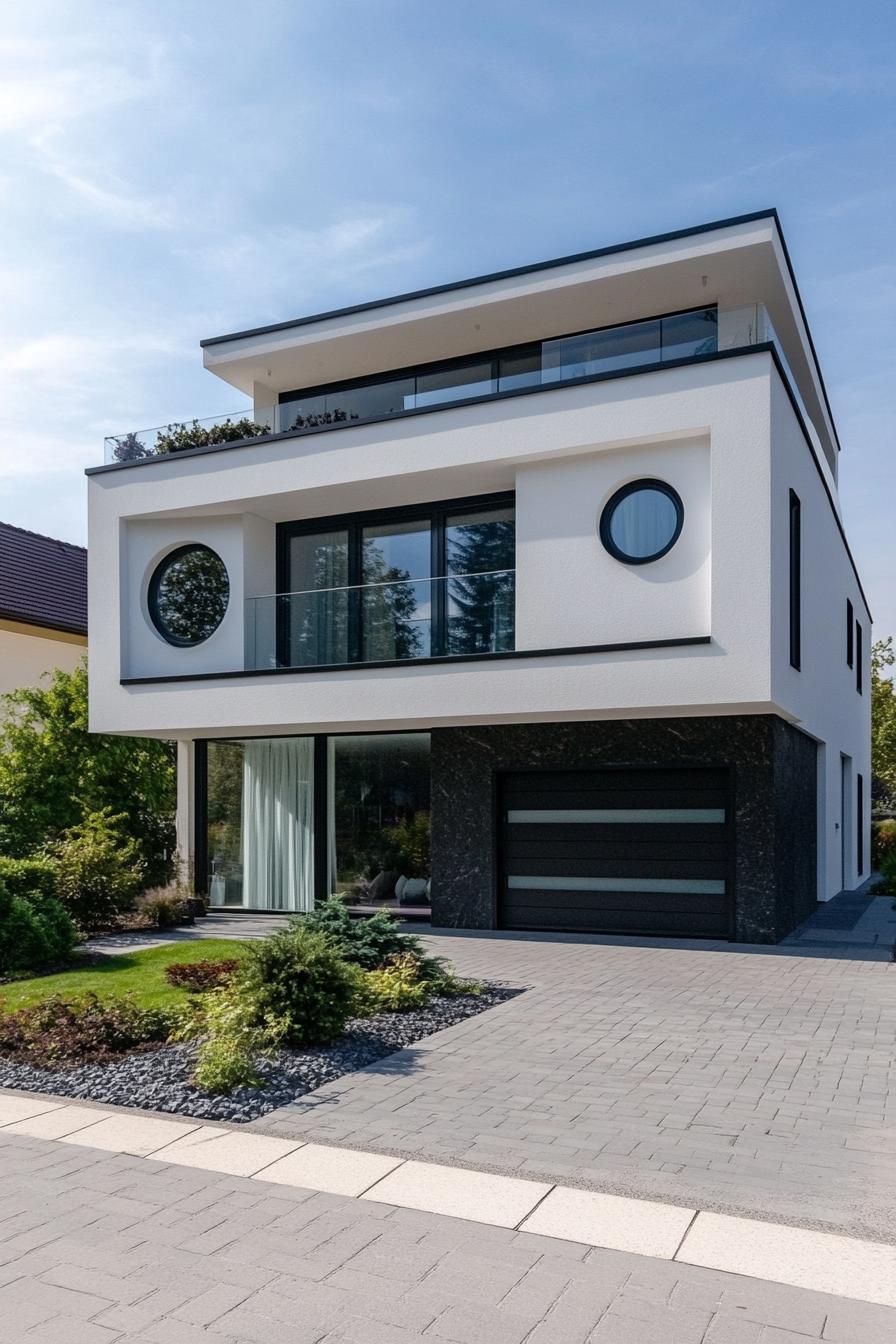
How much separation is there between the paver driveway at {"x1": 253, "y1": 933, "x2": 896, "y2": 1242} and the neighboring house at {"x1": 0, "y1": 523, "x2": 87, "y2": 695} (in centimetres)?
1737

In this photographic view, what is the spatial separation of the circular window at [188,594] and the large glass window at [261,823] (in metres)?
2.08

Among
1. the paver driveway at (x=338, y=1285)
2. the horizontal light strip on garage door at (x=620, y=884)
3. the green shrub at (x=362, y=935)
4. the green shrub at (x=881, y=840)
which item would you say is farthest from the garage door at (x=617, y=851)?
the green shrub at (x=881, y=840)

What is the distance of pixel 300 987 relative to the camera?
802 cm

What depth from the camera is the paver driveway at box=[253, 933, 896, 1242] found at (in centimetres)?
520

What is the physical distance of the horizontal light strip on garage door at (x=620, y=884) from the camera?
13.6 m

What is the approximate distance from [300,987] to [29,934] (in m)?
5.11

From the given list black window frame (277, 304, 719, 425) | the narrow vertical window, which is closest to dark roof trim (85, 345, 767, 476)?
black window frame (277, 304, 719, 425)

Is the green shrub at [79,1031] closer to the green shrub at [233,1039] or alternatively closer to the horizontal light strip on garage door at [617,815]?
the green shrub at [233,1039]

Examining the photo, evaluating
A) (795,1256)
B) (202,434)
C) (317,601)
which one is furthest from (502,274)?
(795,1256)

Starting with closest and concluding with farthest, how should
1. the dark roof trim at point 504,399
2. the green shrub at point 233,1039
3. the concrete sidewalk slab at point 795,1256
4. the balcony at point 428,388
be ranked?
the concrete sidewalk slab at point 795,1256 → the green shrub at point 233,1039 → the dark roof trim at point 504,399 → the balcony at point 428,388

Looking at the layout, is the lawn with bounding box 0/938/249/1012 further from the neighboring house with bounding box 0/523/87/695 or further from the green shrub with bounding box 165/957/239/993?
the neighboring house with bounding box 0/523/87/695

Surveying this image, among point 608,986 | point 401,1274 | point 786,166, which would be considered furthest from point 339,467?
point 401,1274

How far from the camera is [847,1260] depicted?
4246 mm

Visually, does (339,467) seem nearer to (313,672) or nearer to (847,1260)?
(313,672)
